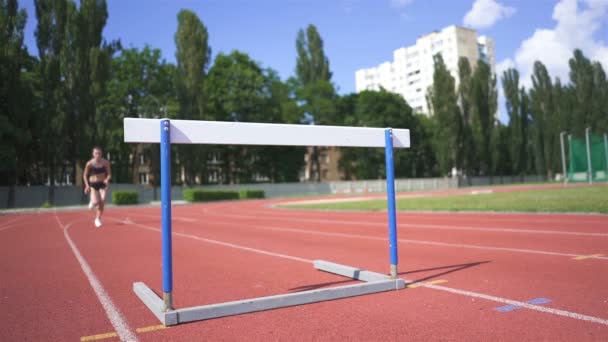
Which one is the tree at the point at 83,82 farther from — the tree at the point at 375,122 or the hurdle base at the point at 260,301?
the hurdle base at the point at 260,301

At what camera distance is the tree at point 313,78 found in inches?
2180

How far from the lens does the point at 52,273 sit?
5543mm

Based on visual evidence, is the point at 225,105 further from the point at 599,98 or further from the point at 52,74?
the point at 599,98

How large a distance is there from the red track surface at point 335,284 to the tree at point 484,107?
176 ft

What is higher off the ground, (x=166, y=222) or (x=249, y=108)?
(x=249, y=108)

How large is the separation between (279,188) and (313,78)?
17.8 meters

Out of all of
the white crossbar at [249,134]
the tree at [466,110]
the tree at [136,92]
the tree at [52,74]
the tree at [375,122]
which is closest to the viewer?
the white crossbar at [249,134]

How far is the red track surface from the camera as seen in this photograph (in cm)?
306

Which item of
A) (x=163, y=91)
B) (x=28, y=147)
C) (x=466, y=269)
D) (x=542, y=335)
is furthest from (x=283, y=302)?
(x=163, y=91)

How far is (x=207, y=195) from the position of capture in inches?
1454

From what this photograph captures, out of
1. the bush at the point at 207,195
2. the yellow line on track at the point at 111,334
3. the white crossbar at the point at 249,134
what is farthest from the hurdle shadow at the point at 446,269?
the bush at the point at 207,195

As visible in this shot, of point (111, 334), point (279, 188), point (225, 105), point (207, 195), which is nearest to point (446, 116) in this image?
point (279, 188)

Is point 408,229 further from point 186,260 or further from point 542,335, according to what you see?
point 542,335

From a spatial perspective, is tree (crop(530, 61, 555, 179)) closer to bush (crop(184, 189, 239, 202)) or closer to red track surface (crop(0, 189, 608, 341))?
bush (crop(184, 189, 239, 202))
